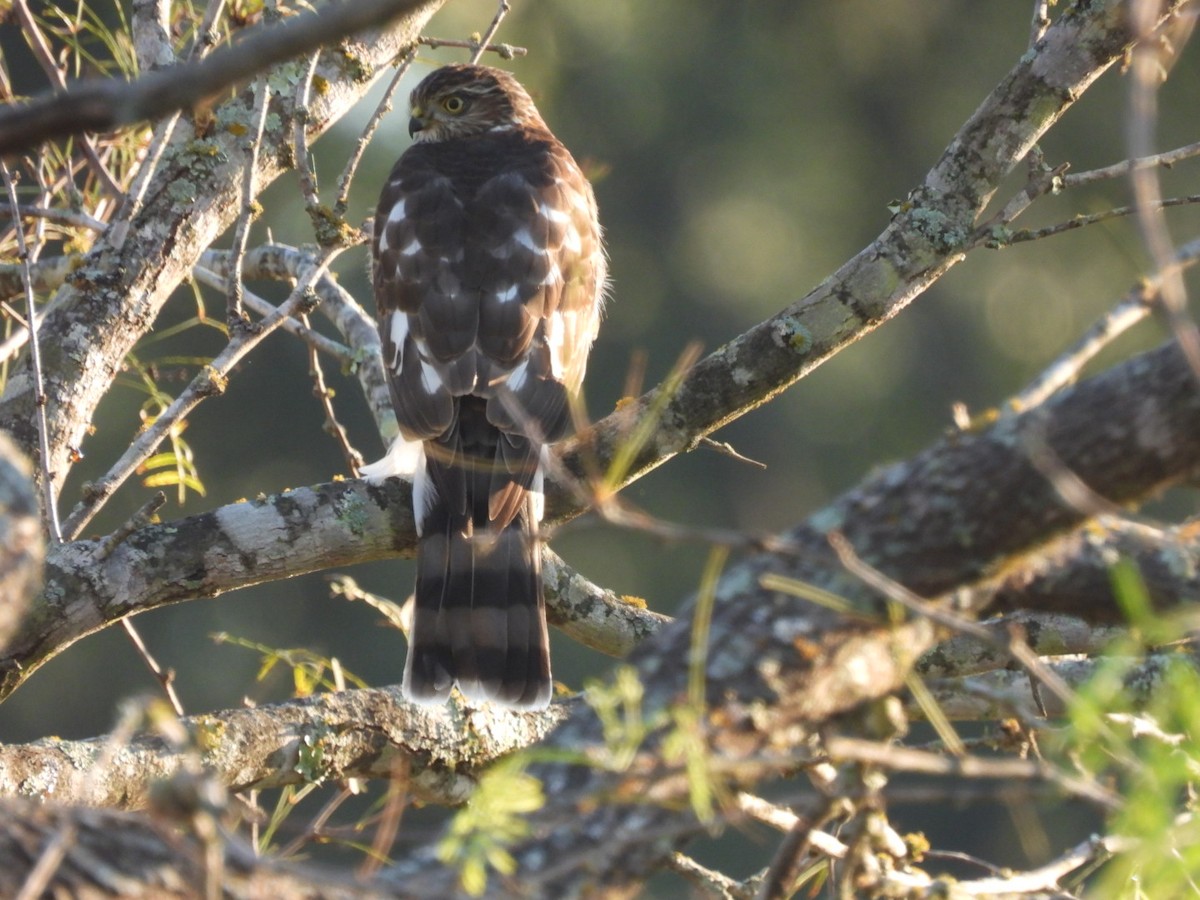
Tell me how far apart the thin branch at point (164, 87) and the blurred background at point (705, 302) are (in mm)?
9763

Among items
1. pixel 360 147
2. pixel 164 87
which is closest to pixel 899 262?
pixel 360 147

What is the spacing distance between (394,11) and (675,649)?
0.77 meters

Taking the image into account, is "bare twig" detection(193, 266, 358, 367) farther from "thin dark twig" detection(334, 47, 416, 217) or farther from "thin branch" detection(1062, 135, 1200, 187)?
"thin branch" detection(1062, 135, 1200, 187)

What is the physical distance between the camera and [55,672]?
40.9ft

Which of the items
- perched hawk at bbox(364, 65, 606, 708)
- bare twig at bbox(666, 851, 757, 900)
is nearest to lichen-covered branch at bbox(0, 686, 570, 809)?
perched hawk at bbox(364, 65, 606, 708)

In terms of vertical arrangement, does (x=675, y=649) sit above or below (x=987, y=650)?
below

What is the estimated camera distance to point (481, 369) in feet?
12.5

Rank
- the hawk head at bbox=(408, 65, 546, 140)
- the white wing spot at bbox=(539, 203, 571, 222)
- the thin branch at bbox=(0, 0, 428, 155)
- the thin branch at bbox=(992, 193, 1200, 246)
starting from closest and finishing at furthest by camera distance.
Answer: the thin branch at bbox=(0, 0, 428, 155) → the thin branch at bbox=(992, 193, 1200, 246) → the white wing spot at bbox=(539, 203, 571, 222) → the hawk head at bbox=(408, 65, 546, 140)

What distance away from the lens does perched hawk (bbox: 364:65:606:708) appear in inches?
140

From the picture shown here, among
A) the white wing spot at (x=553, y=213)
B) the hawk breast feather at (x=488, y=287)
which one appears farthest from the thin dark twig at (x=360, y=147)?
the white wing spot at (x=553, y=213)

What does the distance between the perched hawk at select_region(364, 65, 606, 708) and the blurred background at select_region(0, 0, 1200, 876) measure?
678 cm

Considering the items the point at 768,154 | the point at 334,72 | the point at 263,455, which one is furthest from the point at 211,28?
the point at 768,154

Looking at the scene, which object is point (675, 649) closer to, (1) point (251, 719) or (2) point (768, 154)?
(1) point (251, 719)

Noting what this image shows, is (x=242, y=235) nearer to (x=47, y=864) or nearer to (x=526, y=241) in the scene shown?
(x=526, y=241)
